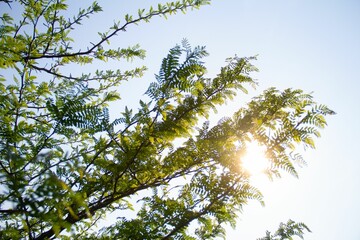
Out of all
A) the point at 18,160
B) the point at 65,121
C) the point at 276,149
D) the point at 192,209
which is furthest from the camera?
the point at 192,209

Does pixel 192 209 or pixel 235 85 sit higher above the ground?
pixel 235 85

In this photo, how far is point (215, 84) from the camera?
251 cm

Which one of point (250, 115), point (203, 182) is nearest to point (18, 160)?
point (203, 182)

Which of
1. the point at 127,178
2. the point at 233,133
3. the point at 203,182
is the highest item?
the point at 127,178

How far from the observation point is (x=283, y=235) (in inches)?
171

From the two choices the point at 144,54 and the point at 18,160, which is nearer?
the point at 18,160

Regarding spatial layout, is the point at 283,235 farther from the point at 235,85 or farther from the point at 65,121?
the point at 65,121

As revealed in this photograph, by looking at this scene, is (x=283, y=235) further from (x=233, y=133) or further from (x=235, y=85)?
(x=235, y=85)

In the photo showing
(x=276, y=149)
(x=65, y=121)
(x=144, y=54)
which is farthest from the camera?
(x=144, y=54)

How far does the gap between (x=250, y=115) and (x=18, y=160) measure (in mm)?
2537

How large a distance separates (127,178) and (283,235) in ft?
11.2

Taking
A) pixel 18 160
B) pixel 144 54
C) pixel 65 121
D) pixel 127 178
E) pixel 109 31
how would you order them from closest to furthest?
pixel 18 160
pixel 65 121
pixel 127 178
pixel 109 31
pixel 144 54

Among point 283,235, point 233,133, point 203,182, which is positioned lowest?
point 283,235

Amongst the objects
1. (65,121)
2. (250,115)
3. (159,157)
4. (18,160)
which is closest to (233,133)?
(250,115)
